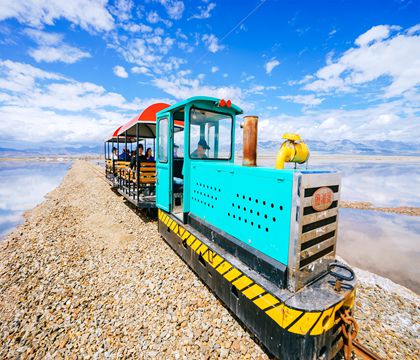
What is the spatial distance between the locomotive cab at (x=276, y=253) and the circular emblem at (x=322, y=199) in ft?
0.04

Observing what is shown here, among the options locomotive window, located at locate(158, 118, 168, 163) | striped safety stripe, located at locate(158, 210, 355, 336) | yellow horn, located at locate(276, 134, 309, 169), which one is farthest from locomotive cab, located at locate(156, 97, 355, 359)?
locomotive window, located at locate(158, 118, 168, 163)

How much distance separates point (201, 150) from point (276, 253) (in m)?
2.76

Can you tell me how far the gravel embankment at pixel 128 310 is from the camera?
2.83 meters

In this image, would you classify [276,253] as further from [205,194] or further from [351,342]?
[205,194]

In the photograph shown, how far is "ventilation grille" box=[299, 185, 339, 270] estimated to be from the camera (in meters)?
2.36

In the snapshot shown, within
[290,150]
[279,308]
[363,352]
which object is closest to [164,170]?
[290,150]

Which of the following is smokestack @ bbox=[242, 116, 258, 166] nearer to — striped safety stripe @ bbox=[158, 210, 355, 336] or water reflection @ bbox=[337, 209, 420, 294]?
striped safety stripe @ bbox=[158, 210, 355, 336]

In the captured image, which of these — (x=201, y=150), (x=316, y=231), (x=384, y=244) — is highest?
(x=201, y=150)

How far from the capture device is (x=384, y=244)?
6898mm

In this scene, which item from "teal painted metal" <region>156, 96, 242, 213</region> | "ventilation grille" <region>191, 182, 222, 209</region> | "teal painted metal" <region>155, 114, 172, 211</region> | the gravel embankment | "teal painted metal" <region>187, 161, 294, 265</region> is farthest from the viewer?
"teal painted metal" <region>155, 114, 172, 211</region>

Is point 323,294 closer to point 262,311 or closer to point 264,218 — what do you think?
point 262,311

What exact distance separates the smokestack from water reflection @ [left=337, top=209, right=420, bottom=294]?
458cm

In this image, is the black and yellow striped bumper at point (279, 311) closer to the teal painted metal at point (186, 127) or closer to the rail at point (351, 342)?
the rail at point (351, 342)

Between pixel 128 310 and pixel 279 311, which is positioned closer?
pixel 279 311
